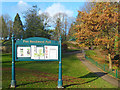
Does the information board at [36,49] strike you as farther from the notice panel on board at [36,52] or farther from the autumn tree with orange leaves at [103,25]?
the autumn tree with orange leaves at [103,25]

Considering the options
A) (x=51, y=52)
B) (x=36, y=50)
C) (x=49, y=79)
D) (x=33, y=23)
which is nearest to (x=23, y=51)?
(x=36, y=50)

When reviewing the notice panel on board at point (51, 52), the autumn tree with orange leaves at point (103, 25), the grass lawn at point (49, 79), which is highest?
the autumn tree with orange leaves at point (103, 25)

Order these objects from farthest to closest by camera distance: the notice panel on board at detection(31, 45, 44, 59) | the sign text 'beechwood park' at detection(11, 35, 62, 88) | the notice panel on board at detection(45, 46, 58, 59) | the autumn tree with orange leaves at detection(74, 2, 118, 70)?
the autumn tree with orange leaves at detection(74, 2, 118, 70), the notice panel on board at detection(45, 46, 58, 59), the notice panel on board at detection(31, 45, 44, 59), the sign text 'beechwood park' at detection(11, 35, 62, 88)

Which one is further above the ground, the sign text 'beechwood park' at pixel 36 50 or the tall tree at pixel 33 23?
the tall tree at pixel 33 23

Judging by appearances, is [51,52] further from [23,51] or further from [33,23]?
[33,23]

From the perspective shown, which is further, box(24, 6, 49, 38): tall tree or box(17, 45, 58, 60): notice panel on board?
box(24, 6, 49, 38): tall tree

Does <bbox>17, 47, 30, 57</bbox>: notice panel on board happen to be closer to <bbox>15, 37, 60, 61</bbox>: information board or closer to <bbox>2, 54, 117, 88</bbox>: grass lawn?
<bbox>15, 37, 60, 61</bbox>: information board

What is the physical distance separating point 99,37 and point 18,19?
15619mm

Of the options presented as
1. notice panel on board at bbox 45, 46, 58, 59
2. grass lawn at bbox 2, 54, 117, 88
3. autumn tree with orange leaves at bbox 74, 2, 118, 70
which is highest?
autumn tree with orange leaves at bbox 74, 2, 118, 70

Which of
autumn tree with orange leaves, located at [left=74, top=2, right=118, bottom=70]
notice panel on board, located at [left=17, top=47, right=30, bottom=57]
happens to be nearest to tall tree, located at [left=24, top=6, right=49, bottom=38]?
autumn tree with orange leaves, located at [left=74, top=2, right=118, bottom=70]

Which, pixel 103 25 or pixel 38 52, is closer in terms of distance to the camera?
pixel 38 52

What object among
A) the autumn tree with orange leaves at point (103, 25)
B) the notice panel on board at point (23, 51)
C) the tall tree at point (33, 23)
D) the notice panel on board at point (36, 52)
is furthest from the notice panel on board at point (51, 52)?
the tall tree at point (33, 23)

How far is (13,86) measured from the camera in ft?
26.1

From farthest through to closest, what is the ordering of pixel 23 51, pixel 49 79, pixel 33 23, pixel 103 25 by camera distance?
pixel 33 23 < pixel 103 25 < pixel 49 79 < pixel 23 51
